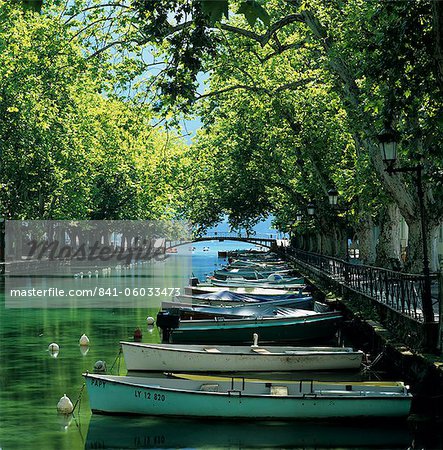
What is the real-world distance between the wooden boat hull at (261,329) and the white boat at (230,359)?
6004 mm

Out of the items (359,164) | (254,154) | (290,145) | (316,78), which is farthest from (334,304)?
(254,154)

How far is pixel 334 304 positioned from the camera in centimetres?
3697

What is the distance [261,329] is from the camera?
3075cm

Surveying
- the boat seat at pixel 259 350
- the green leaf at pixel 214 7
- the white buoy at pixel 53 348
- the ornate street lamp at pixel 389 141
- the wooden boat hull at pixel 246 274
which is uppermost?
the ornate street lamp at pixel 389 141

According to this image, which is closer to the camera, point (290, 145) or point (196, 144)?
point (290, 145)

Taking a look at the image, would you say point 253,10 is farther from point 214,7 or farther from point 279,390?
point 279,390

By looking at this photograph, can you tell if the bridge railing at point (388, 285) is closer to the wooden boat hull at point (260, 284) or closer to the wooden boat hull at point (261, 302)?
the wooden boat hull at point (261, 302)

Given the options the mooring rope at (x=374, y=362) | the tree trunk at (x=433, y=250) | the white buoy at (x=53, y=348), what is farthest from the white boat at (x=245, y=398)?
the tree trunk at (x=433, y=250)

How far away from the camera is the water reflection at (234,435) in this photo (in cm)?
1703

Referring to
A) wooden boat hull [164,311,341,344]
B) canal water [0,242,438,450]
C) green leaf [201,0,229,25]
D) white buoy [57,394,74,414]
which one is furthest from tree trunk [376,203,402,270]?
green leaf [201,0,229,25]

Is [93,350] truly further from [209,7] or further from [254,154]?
[254,154]

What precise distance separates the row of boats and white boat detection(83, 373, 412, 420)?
0.07 feet

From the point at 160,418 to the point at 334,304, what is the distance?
19043 millimetres

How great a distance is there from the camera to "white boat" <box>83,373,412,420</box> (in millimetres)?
18172
